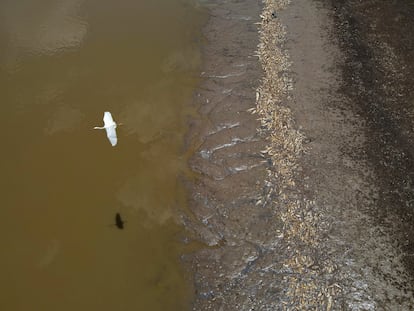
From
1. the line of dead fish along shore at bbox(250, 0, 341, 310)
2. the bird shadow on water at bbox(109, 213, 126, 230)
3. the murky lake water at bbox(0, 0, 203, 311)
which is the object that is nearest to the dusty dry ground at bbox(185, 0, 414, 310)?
the line of dead fish along shore at bbox(250, 0, 341, 310)

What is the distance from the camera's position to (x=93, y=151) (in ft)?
20.4

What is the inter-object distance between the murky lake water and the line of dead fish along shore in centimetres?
121

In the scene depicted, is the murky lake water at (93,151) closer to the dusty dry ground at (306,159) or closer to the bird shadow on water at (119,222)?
the bird shadow on water at (119,222)

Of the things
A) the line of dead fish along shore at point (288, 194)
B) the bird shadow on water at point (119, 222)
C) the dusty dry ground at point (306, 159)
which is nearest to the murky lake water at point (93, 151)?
the bird shadow on water at point (119, 222)

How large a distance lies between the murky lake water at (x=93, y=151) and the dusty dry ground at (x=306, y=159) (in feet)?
1.40

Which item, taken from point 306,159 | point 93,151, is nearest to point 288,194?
point 306,159

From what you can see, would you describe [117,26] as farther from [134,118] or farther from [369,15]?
[369,15]

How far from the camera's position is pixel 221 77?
287 inches

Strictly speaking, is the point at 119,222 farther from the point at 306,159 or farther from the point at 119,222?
the point at 306,159

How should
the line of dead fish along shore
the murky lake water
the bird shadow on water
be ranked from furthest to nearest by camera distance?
the bird shadow on water
the murky lake water
the line of dead fish along shore

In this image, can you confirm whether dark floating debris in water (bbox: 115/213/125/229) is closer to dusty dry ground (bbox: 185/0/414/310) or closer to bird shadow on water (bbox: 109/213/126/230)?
bird shadow on water (bbox: 109/213/126/230)

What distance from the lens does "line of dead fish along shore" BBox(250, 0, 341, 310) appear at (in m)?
4.72

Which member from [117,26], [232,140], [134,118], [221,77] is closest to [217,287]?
[232,140]

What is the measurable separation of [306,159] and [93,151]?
A: 3.05 metres
